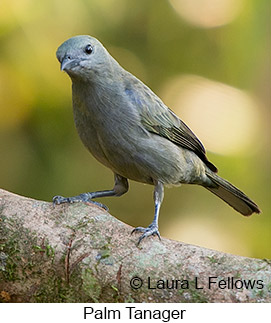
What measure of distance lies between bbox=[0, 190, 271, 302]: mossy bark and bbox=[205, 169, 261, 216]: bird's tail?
154cm

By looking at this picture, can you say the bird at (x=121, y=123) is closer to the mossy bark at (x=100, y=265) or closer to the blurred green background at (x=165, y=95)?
the mossy bark at (x=100, y=265)

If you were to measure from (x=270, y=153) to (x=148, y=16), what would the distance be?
2097 mm

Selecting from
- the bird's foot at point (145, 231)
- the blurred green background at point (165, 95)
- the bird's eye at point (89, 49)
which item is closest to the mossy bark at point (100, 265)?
the bird's foot at point (145, 231)

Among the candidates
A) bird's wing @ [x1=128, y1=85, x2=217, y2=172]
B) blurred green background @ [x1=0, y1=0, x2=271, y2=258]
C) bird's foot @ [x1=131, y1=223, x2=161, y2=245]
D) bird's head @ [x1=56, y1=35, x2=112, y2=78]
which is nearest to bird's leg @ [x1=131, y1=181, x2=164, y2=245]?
bird's foot @ [x1=131, y1=223, x2=161, y2=245]

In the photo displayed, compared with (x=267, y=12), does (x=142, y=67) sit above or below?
below

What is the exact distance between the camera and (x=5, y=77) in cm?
577

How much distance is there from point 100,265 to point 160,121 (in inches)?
55.7

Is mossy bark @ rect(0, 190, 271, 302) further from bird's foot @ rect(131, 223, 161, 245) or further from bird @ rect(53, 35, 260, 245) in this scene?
bird @ rect(53, 35, 260, 245)

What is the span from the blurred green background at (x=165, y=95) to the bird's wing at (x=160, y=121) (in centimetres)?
172

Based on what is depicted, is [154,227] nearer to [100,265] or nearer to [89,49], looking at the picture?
[100,265]

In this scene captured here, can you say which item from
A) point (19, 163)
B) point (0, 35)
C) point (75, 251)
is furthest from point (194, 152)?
point (0, 35)

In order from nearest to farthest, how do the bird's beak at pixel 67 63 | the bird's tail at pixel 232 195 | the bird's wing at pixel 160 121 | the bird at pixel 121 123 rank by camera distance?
1. the bird's beak at pixel 67 63
2. the bird at pixel 121 123
3. the bird's wing at pixel 160 121
4. the bird's tail at pixel 232 195

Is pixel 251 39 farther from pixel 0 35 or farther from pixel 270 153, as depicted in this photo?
pixel 0 35

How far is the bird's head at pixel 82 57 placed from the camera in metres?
3.46
